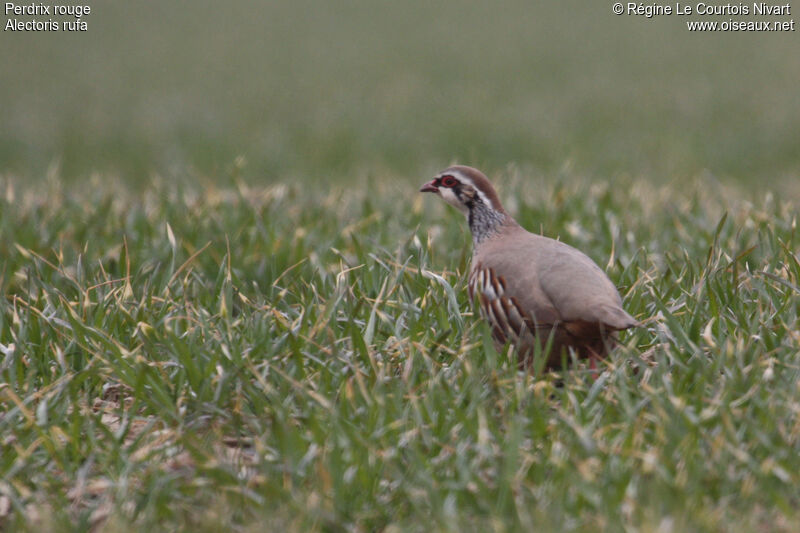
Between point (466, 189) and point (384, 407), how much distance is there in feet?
5.48

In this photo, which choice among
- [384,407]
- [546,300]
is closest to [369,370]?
[384,407]

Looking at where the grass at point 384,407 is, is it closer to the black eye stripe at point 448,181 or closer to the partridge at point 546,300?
the partridge at point 546,300

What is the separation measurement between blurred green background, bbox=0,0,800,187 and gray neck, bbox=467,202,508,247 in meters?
2.70

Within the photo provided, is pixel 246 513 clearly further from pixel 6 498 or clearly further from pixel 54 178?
pixel 54 178

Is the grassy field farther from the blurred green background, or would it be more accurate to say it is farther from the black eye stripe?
the blurred green background

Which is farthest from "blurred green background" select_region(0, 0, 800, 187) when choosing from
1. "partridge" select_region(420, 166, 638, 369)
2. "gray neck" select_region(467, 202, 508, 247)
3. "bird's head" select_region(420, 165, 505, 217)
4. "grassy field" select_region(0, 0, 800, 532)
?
"partridge" select_region(420, 166, 638, 369)

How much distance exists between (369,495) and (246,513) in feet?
1.21

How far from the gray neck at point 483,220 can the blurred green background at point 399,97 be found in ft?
8.85

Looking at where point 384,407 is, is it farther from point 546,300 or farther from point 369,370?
point 546,300

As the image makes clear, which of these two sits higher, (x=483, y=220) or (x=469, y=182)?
(x=469, y=182)

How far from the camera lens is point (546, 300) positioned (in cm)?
399

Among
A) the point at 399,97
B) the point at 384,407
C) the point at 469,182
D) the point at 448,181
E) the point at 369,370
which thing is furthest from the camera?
the point at 399,97

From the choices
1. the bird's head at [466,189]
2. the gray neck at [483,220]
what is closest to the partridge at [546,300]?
the gray neck at [483,220]

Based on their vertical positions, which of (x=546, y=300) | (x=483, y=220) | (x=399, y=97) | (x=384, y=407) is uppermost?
(x=399, y=97)
